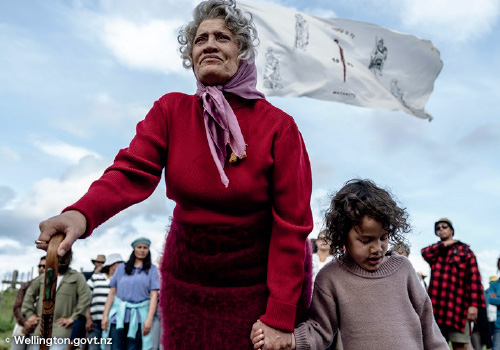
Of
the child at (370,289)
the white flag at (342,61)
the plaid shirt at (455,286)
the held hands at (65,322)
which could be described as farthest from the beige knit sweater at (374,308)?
the held hands at (65,322)

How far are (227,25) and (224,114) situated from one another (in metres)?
0.46

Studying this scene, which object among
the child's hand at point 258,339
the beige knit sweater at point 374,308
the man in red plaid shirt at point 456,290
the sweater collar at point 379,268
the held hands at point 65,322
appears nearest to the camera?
the child's hand at point 258,339

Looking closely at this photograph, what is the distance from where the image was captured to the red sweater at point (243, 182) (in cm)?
215

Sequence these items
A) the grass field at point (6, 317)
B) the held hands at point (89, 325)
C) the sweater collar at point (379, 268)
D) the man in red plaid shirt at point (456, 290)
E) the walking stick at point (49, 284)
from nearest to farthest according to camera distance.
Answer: the walking stick at point (49, 284), the sweater collar at point (379, 268), the man in red plaid shirt at point (456, 290), the held hands at point (89, 325), the grass field at point (6, 317)

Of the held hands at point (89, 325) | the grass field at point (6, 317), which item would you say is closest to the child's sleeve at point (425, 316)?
the held hands at point (89, 325)

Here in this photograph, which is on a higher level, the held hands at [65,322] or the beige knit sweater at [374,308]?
the held hands at [65,322]

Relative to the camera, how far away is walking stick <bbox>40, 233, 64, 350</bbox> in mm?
1646

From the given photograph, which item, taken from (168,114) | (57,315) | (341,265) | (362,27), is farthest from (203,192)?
(362,27)

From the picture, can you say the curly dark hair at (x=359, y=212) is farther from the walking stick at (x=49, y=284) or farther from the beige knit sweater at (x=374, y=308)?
the walking stick at (x=49, y=284)

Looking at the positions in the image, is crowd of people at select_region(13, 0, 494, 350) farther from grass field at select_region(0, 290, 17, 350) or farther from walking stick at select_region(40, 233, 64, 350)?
grass field at select_region(0, 290, 17, 350)

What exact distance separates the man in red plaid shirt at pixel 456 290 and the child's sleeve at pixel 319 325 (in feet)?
14.0

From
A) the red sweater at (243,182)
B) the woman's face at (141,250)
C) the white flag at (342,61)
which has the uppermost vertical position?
the white flag at (342,61)

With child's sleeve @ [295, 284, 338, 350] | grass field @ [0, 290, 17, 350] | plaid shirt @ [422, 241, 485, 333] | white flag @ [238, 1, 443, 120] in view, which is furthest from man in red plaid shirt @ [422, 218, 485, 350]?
grass field @ [0, 290, 17, 350]

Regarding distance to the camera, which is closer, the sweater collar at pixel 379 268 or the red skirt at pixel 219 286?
the red skirt at pixel 219 286
